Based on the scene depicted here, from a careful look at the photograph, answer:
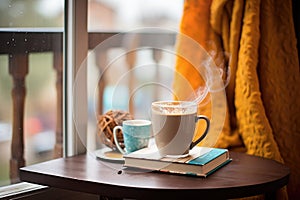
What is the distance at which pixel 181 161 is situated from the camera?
1.39m

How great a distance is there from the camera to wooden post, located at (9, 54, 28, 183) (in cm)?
166

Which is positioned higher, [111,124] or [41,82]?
[41,82]

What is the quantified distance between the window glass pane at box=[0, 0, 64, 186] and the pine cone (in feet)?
0.79

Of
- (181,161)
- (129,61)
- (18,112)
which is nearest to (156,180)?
(181,161)

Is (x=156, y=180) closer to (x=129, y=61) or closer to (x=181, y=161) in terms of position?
(x=181, y=161)

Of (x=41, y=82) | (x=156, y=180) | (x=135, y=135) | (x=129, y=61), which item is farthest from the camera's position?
(x=41, y=82)

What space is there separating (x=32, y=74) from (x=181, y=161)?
63 centimetres

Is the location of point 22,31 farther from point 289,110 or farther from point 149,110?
point 289,110

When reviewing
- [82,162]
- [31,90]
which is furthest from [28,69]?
[82,162]

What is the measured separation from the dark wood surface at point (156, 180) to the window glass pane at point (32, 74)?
0.23 metres

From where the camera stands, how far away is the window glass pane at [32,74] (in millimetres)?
1612

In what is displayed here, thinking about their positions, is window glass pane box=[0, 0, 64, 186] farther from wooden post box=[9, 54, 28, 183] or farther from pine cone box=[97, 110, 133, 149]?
pine cone box=[97, 110, 133, 149]

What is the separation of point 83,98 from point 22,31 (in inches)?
11.9

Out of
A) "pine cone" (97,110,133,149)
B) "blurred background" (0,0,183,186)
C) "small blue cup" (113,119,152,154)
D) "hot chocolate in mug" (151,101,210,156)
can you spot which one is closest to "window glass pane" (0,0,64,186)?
"blurred background" (0,0,183,186)
